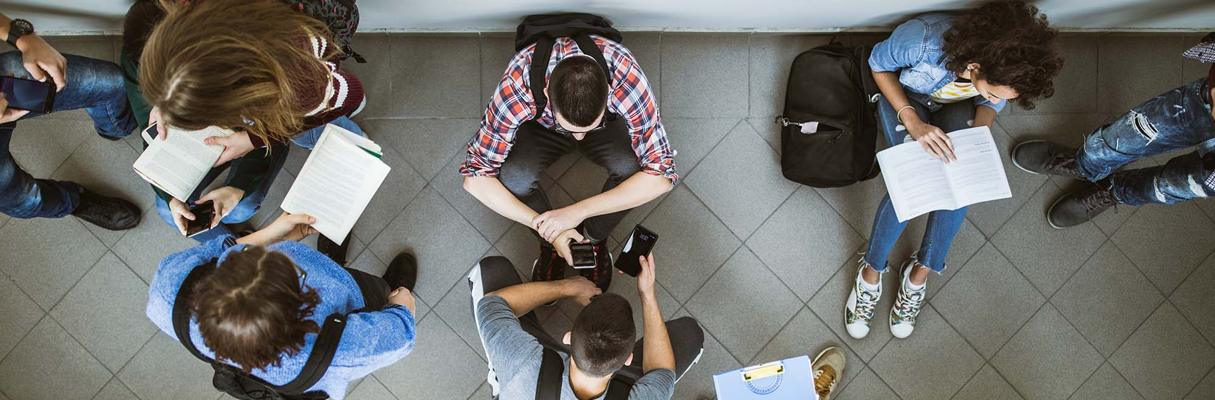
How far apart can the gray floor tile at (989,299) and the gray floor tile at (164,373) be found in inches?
143

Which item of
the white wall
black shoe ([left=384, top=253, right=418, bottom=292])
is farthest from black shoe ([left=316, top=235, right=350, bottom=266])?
the white wall

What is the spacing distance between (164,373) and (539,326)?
1.89m

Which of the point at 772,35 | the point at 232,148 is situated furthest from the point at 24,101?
the point at 772,35

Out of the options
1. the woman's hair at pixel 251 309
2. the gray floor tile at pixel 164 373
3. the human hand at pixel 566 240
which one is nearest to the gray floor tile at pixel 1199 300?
the human hand at pixel 566 240

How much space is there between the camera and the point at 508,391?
2.36m

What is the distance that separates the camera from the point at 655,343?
106 inches

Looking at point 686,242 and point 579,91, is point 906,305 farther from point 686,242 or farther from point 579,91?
point 579,91

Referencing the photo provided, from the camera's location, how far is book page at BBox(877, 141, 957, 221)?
9.04 feet

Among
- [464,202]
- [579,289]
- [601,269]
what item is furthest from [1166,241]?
[464,202]

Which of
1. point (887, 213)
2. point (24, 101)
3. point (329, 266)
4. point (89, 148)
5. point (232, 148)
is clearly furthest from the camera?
point (89, 148)

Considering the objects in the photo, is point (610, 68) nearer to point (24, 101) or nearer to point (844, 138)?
point (844, 138)

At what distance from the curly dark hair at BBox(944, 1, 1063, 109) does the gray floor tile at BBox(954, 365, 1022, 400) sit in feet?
4.85

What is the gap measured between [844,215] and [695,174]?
768 millimetres

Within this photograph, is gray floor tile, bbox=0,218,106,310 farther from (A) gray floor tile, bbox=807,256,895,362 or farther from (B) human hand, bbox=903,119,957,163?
(B) human hand, bbox=903,119,957,163
